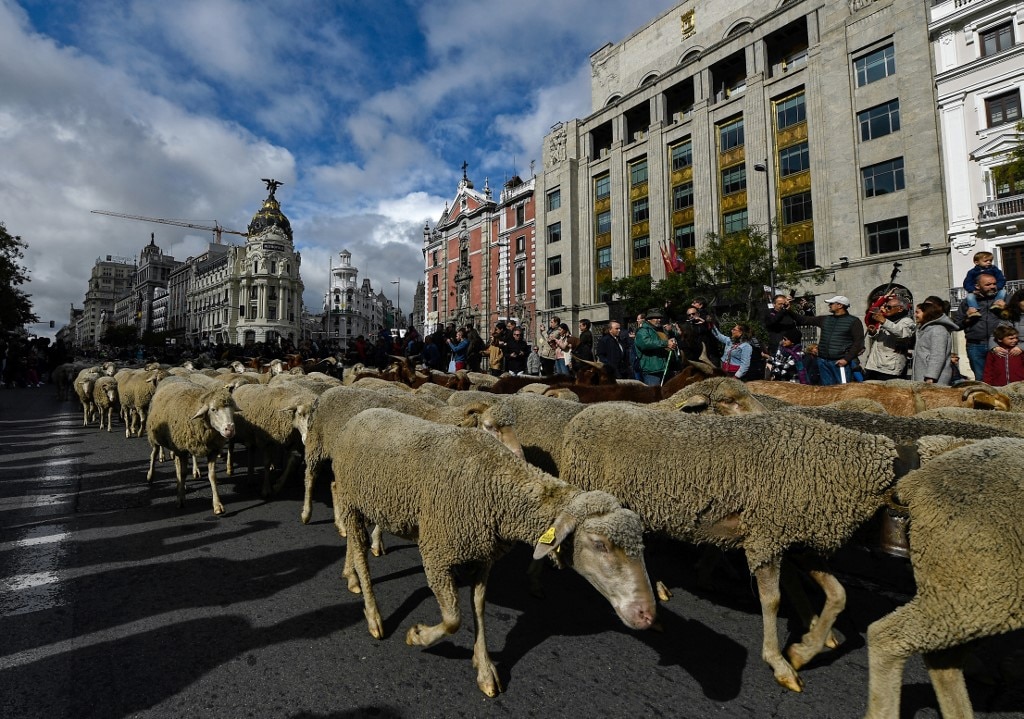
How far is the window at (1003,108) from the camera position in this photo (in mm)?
20391

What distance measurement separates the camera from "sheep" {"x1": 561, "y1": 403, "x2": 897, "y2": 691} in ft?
8.64

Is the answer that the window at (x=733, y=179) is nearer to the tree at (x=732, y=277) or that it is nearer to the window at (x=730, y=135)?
the window at (x=730, y=135)

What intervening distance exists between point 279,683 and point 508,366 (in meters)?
11.1

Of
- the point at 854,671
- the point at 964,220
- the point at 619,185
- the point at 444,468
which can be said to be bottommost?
the point at 854,671

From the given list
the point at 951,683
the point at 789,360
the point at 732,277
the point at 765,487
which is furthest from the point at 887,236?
the point at 951,683

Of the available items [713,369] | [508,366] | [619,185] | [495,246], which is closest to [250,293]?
[495,246]

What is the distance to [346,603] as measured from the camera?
11.1ft

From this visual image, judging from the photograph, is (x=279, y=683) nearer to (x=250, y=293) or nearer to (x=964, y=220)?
(x=964, y=220)

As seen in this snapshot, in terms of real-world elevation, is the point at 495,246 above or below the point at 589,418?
above

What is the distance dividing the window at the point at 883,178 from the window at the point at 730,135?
7.48 m

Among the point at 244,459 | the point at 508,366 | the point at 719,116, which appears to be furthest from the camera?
the point at 719,116

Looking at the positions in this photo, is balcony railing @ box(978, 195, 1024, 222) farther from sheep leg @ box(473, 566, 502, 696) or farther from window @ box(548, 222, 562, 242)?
sheep leg @ box(473, 566, 502, 696)

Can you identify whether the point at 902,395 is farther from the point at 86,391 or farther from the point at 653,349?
the point at 86,391

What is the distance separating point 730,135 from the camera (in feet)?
98.3
